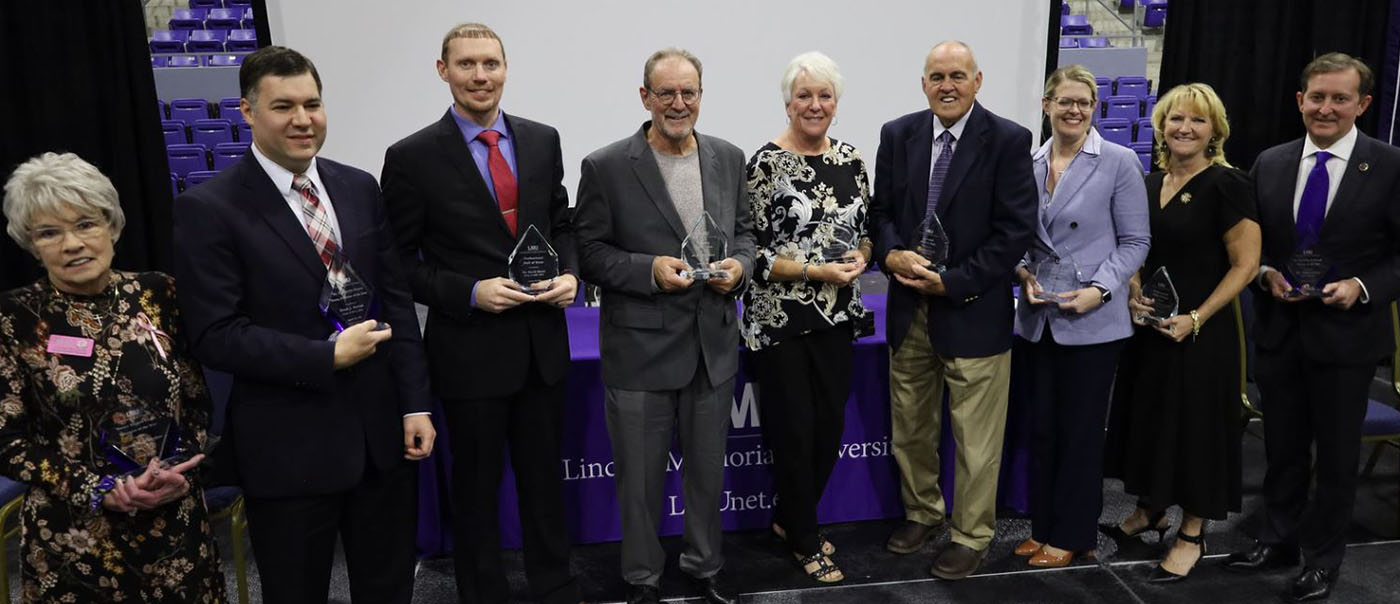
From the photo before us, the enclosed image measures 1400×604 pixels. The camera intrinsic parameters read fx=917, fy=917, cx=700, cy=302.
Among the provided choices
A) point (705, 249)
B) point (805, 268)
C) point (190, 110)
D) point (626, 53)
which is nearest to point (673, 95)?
point (705, 249)

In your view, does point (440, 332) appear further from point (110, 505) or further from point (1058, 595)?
point (1058, 595)

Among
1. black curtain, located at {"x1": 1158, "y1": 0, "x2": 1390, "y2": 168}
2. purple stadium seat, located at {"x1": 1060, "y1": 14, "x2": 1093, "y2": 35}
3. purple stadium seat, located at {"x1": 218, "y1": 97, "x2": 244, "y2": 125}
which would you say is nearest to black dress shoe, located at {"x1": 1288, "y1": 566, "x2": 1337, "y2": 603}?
black curtain, located at {"x1": 1158, "y1": 0, "x2": 1390, "y2": 168}

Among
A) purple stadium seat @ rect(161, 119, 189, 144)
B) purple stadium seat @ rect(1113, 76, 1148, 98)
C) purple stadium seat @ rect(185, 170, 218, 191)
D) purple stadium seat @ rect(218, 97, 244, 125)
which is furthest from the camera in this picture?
purple stadium seat @ rect(1113, 76, 1148, 98)

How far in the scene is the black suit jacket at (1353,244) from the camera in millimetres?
2637

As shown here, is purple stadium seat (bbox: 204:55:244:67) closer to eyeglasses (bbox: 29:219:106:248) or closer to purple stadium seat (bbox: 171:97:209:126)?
purple stadium seat (bbox: 171:97:209:126)

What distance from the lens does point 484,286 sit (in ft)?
7.54

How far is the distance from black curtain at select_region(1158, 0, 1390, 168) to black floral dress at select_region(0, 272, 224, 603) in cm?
636

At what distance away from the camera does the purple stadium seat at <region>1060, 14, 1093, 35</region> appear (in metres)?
12.5

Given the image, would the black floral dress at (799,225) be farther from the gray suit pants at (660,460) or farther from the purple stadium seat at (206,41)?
the purple stadium seat at (206,41)

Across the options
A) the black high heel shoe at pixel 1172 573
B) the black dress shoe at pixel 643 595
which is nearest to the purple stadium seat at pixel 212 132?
the black dress shoe at pixel 643 595

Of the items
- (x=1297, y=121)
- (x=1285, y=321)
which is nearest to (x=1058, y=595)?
(x=1285, y=321)

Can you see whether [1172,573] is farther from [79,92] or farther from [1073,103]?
[79,92]

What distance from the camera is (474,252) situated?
7.71 feet

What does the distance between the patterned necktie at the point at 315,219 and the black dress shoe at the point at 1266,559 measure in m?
2.92
